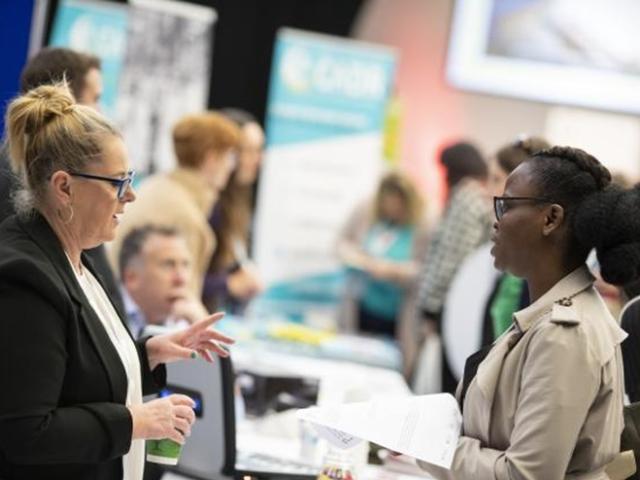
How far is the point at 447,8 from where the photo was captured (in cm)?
959

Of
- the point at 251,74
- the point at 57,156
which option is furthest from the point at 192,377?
the point at 251,74

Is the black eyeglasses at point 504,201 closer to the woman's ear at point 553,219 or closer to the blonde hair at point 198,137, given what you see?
the woman's ear at point 553,219

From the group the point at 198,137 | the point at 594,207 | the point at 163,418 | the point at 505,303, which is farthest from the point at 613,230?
the point at 198,137

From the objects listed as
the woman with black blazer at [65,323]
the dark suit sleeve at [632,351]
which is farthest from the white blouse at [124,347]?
the dark suit sleeve at [632,351]

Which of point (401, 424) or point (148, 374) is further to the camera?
point (148, 374)

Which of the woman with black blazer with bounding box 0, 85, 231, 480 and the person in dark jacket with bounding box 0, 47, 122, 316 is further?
the person in dark jacket with bounding box 0, 47, 122, 316

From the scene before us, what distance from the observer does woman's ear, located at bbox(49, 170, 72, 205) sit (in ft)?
7.47

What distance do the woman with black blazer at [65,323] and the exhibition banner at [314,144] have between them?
18.9 feet

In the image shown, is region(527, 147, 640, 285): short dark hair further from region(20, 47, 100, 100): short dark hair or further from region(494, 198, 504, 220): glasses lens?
region(20, 47, 100, 100): short dark hair

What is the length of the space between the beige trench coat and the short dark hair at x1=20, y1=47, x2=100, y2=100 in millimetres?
1719

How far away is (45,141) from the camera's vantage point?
229cm

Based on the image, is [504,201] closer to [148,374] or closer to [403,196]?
[148,374]

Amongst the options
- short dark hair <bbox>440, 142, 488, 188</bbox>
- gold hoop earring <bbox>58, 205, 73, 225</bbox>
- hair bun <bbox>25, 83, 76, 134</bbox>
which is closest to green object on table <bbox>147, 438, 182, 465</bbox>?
gold hoop earring <bbox>58, 205, 73, 225</bbox>

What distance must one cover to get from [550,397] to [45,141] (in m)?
1.11
